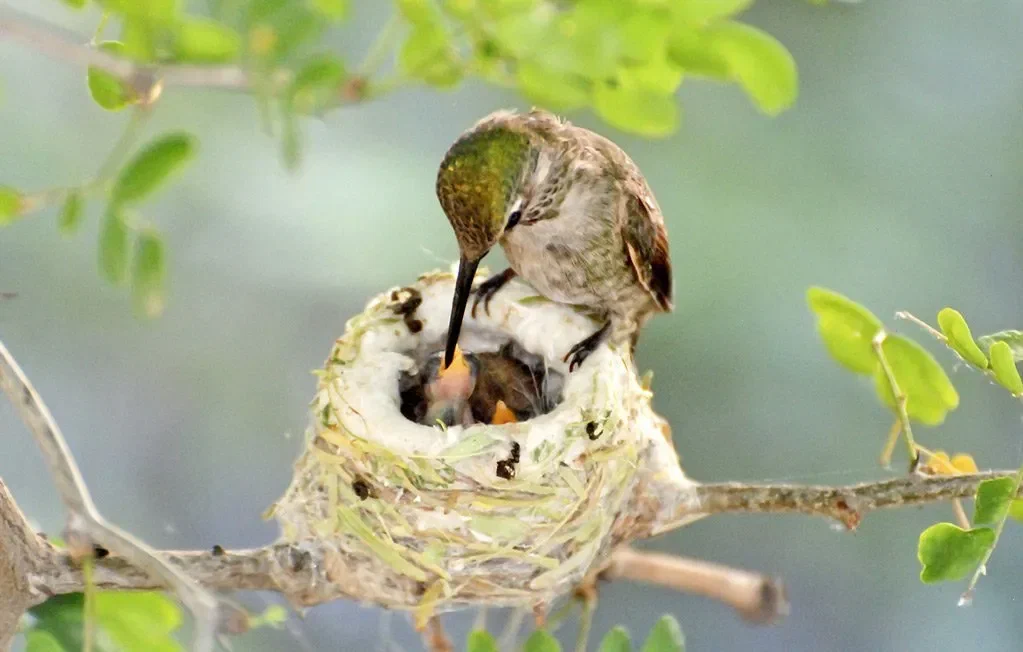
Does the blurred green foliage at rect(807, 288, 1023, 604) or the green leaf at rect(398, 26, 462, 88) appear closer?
the green leaf at rect(398, 26, 462, 88)

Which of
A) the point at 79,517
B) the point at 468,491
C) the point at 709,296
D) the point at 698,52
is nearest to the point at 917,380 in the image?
the point at 468,491

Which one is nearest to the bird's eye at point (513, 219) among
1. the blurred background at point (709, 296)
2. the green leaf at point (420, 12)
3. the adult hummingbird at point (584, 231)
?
the adult hummingbird at point (584, 231)

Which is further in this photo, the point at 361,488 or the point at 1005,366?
the point at 361,488

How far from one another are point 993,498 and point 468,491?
0.51 m

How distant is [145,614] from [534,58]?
716mm

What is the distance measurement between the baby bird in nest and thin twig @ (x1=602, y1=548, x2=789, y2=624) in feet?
0.83

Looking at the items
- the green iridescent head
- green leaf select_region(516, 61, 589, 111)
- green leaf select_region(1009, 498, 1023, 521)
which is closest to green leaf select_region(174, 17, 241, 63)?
green leaf select_region(516, 61, 589, 111)

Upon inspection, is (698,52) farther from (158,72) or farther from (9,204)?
(9,204)

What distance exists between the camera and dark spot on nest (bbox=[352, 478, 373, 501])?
0.96 meters

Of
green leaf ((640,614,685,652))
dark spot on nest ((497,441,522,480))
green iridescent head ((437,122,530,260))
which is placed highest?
green iridescent head ((437,122,530,260))

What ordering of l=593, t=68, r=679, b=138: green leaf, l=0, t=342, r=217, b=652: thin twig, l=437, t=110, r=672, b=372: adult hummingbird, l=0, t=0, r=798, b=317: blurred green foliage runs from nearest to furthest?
l=0, t=0, r=798, b=317: blurred green foliage < l=593, t=68, r=679, b=138: green leaf < l=0, t=342, r=217, b=652: thin twig < l=437, t=110, r=672, b=372: adult hummingbird

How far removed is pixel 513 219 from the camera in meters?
1.05

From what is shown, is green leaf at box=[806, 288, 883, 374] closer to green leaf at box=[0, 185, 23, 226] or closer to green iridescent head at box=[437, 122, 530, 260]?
green iridescent head at box=[437, 122, 530, 260]

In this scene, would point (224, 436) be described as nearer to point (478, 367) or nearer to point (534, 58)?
point (478, 367)
